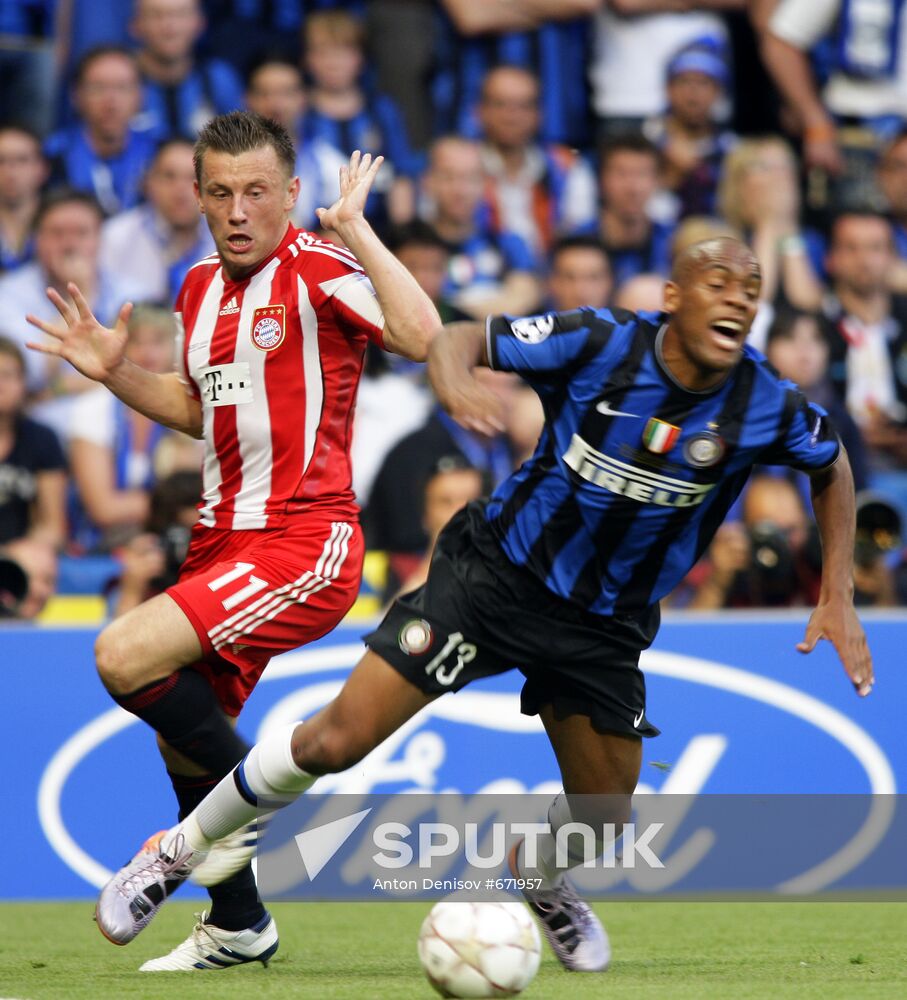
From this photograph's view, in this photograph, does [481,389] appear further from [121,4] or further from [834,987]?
[121,4]

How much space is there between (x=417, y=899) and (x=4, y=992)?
3.15m

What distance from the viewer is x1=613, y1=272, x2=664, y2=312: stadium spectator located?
33.3ft

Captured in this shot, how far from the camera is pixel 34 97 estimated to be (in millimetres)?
10977

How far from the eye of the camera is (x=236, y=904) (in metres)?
5.30

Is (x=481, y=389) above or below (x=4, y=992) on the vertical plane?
above

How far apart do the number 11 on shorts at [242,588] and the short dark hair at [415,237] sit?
517cm

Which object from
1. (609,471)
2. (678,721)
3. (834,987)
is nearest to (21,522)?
(678,721)

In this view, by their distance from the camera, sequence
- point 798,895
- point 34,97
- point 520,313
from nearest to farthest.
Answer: point 798,895, point 520,313, point 34,97

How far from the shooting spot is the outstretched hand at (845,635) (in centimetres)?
480

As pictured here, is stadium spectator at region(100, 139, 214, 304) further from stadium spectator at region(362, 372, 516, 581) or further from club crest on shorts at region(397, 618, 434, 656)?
club crest on shorts at region(397, 618, 434, 656)

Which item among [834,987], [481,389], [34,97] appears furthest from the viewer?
[34,97]

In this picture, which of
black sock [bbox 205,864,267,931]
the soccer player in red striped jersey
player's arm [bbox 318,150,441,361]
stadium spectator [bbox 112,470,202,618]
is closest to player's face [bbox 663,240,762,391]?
player's arm [bbox 318,150,441,361]

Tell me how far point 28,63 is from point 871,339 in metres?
5.91

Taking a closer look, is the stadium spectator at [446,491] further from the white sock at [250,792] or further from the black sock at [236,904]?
the white sock at [250,792]
